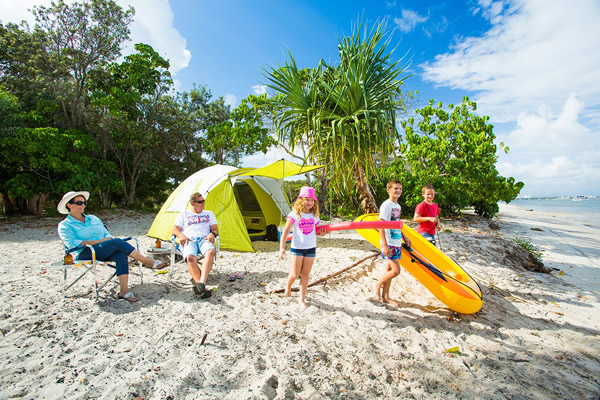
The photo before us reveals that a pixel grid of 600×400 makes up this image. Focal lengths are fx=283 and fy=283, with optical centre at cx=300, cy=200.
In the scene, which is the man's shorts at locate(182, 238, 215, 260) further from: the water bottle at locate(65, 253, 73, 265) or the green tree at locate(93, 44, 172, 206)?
the green tree at locate(93, 44, 172, 206)

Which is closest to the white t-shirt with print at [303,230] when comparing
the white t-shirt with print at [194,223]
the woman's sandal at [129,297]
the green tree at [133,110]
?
the white t-shirt with print at [194,223]

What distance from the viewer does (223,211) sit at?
6.35m

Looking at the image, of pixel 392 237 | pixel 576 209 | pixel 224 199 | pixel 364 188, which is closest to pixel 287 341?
pixel 392 237

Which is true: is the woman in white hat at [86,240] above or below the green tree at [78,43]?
below

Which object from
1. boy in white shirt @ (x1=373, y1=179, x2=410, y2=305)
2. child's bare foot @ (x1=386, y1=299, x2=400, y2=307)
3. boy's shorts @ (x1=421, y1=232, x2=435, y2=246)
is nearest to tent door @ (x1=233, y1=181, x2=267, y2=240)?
boy's shorts @ (x1=421, y1=232, x2=435, y2=246)

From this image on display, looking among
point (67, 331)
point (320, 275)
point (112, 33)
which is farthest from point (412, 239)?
point (112, 33)

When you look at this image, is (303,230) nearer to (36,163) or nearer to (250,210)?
(250,210)

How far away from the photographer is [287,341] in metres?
2.59

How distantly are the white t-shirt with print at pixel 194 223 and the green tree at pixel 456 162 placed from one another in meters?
9.22

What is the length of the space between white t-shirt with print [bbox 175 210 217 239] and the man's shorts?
0.23ft

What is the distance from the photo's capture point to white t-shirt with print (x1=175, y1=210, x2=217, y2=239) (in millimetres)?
3975

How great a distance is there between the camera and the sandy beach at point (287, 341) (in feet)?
6.75

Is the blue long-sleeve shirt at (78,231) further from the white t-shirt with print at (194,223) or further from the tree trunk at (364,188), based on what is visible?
the tree trunk at (364,188)

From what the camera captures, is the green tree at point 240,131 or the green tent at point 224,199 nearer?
the green tent at point 224,199
